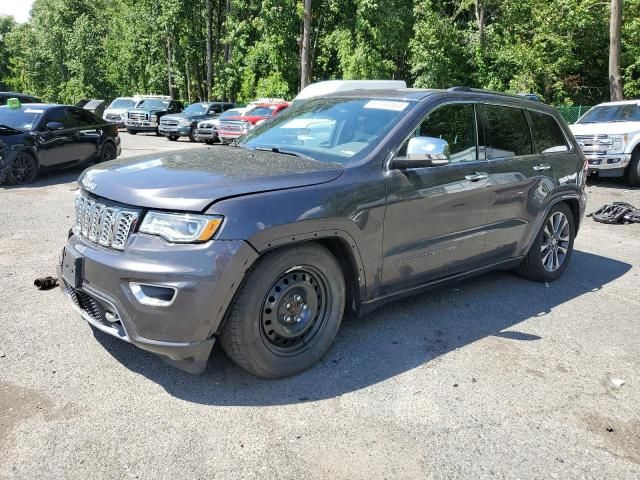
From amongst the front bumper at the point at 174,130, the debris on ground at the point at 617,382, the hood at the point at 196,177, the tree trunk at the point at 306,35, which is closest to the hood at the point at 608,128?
the debris on ground at the point at 617,382

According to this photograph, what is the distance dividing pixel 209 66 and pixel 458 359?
33854 millimetres

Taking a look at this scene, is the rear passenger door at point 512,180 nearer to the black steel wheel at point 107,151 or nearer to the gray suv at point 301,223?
the gray suv at point 301,223

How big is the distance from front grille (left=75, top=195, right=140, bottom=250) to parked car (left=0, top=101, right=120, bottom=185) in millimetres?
8221

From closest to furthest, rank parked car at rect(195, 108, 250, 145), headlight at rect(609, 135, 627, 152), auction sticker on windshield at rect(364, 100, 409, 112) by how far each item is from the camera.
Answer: auction sticker on windshield at rect(364, 100, 409, 112) < headlight at rect(609, 135, 627, 152) < parked car at rect(195, 108, 250, 145)

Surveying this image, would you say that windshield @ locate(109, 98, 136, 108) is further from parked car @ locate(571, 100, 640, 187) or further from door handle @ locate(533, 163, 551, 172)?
door handle @ locate(533, 163, 551, 172)

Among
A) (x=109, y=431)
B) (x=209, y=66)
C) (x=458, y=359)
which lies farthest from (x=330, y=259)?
(x=209, y=66)

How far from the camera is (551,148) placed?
538 cm

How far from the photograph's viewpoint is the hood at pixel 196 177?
3.06 metres

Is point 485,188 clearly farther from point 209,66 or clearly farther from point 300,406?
point 209,66

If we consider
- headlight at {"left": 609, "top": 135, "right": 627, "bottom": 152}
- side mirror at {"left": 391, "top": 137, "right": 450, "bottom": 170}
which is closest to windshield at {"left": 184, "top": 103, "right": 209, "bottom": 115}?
headlight at {"left": 609, "top": 135, "right": 627, "bottom": 152}

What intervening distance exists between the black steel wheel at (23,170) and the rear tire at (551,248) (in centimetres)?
926

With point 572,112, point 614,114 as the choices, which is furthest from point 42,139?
point 572,112

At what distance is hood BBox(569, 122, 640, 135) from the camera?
39.8ft

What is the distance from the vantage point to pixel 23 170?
10.7 metres
